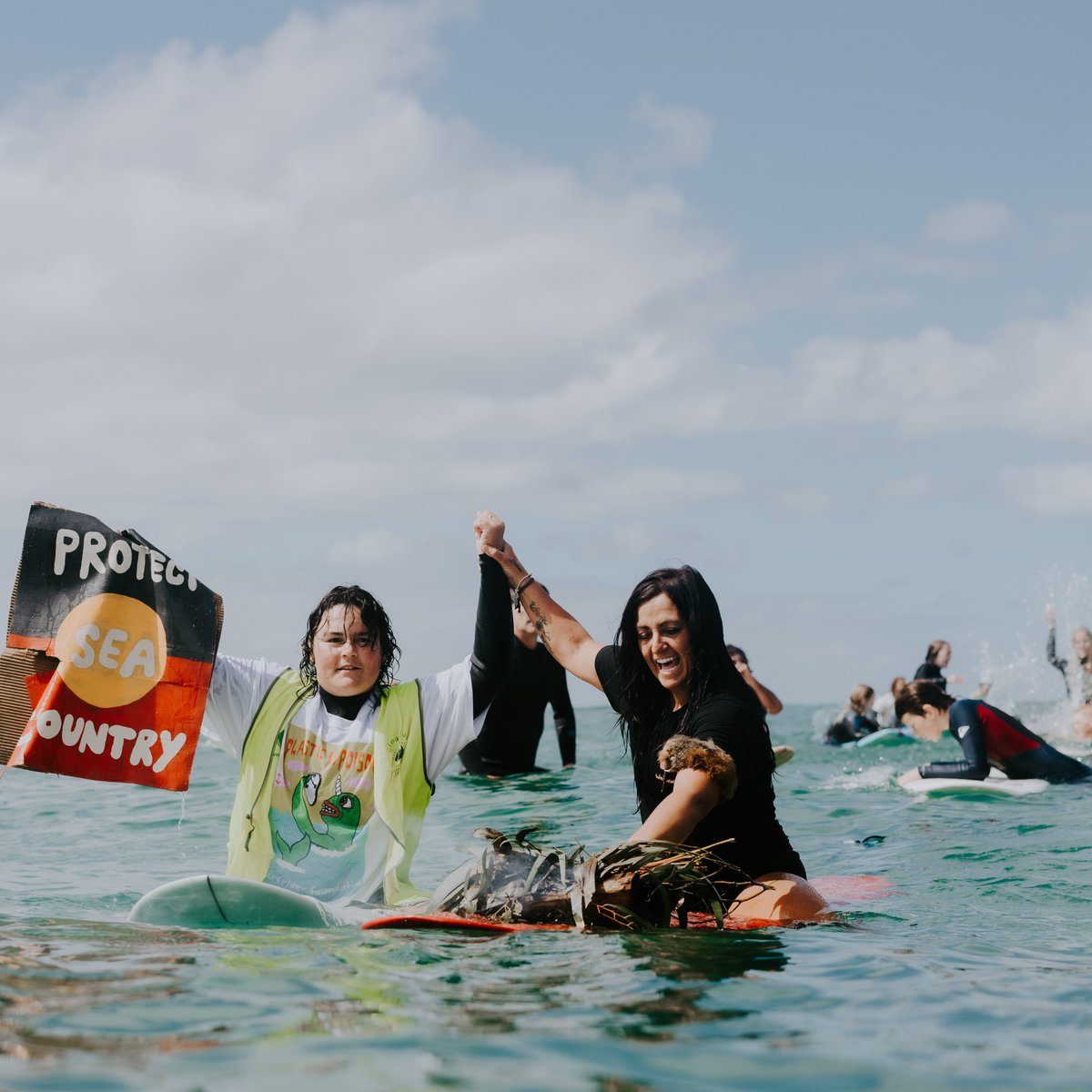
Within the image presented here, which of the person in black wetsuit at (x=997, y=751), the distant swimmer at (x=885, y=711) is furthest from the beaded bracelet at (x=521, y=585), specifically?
the distant swimmer at (x=885, y=711)

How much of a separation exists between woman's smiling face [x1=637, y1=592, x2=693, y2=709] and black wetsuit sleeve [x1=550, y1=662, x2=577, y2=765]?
19.3 feet

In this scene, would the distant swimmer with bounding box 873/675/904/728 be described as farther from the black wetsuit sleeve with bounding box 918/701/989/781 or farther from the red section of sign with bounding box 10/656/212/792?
the red section of sign with bounding box 10/656/212/792

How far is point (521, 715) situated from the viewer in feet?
36.7

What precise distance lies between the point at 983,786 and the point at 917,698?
121 centimetres

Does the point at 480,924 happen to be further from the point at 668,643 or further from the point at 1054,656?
the point at 1054,656

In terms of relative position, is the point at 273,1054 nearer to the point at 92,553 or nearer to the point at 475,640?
the point at 475,640

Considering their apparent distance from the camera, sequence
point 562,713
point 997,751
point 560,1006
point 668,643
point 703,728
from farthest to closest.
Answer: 1. point 562,713
2. point 997,751
3. point 668,643
4. point 703,728
5. point 560,1006

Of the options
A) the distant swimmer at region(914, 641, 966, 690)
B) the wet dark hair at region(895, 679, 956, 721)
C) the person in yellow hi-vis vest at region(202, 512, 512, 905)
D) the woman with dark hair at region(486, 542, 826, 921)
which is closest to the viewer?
the woman with dark hair at region(486, 542, 826, 921)

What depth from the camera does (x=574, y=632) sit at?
19.6 ft

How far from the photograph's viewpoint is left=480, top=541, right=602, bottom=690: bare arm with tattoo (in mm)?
5797

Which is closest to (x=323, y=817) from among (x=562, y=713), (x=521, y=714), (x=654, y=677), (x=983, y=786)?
(x=654, y=677)

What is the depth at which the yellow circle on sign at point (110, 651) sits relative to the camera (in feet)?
17.8

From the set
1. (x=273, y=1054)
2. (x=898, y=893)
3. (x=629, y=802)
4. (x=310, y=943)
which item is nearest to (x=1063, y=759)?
(x=629, y=802)

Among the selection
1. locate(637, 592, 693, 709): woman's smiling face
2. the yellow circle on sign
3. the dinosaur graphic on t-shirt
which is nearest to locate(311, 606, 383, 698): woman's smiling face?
the dinosaur graphic on t-shirt
